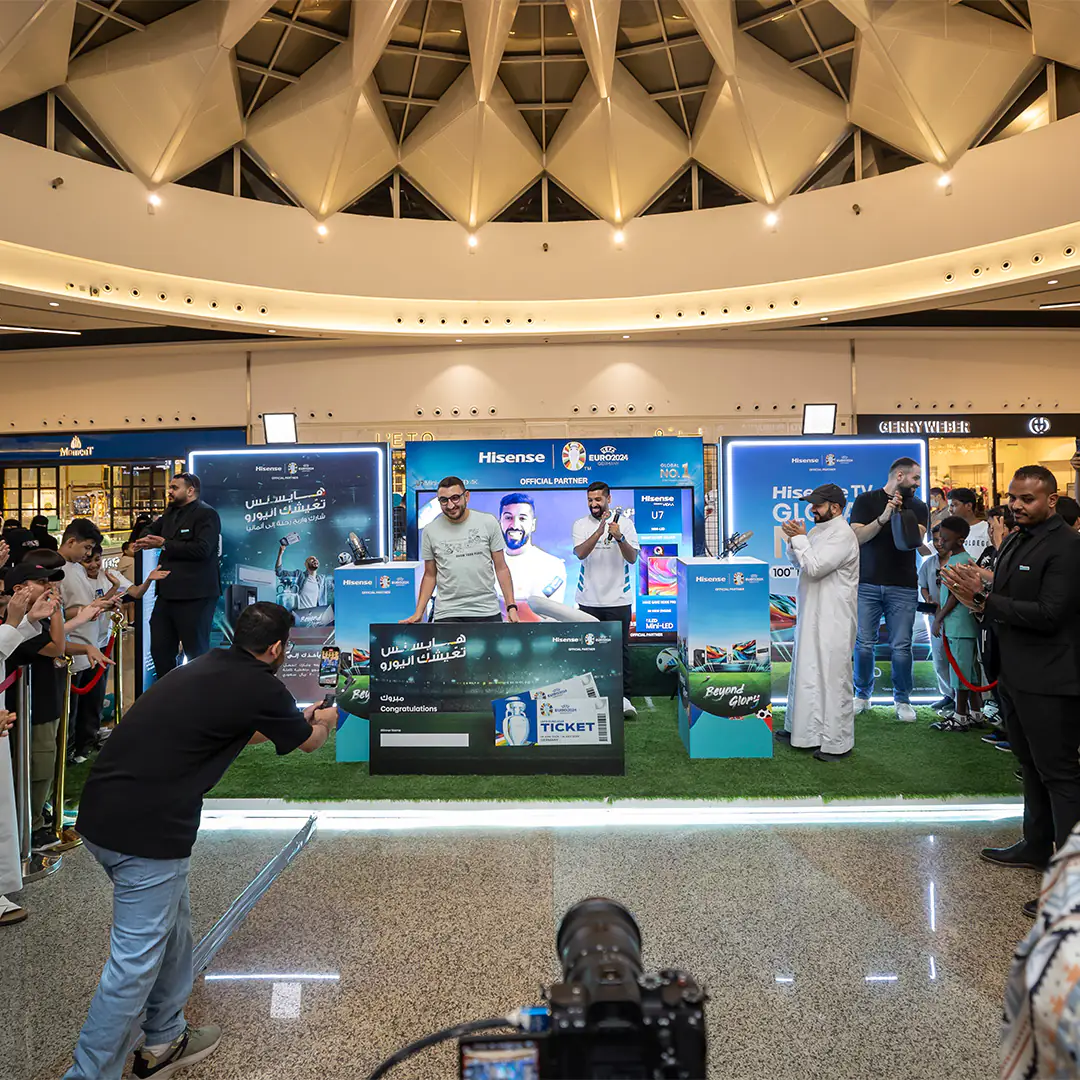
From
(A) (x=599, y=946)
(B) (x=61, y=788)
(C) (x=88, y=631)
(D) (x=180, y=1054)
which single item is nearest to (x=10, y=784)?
(B) (x=61, y=788)

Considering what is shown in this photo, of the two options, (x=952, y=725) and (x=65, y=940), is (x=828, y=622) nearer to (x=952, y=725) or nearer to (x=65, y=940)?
(x=952, y=725)

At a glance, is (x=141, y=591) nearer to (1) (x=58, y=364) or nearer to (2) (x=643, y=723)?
(2) (x=643, y=723)

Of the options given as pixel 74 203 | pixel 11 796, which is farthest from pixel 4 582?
pixel 74 203

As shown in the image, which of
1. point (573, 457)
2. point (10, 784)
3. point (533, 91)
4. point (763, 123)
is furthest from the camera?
point (533, 91)

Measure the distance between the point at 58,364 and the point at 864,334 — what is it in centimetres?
1264

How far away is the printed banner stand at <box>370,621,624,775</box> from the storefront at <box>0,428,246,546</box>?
8.89 meters

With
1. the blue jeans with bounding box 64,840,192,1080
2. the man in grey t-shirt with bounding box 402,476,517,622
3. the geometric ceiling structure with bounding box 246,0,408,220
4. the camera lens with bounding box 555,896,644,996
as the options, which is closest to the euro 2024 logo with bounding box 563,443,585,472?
the man in grey t-shirt with bounding box 402,476,517,622

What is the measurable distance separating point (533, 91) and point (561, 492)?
6664 millimetres

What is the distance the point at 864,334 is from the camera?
1133 cm

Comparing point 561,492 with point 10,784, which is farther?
point 561,492

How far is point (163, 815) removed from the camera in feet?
6.48

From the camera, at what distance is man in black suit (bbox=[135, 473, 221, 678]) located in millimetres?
5051

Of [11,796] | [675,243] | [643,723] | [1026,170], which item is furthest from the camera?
[675,243]

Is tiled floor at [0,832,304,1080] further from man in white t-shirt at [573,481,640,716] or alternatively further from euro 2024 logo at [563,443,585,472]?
euro 2024 logo at [563,443,585,472]
